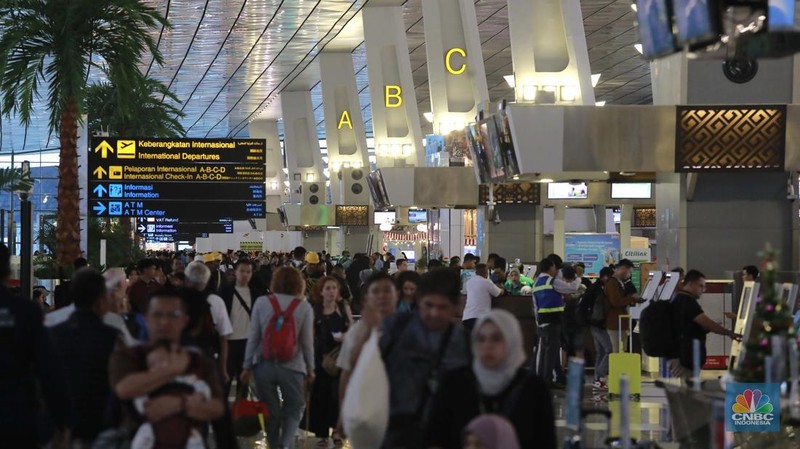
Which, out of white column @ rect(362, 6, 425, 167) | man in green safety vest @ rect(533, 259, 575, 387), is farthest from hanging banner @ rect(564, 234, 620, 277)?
man in green safety vest @ rect(533, 259, 575, 387)

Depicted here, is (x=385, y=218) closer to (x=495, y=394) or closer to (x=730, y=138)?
(x=730, y=138)

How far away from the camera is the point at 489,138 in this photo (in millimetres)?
21453

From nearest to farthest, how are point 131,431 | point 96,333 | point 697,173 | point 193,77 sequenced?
point 131,431
point 96,333
point 697,173
point 193,77

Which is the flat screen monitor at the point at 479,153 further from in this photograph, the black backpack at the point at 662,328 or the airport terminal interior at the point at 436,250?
the black backpack at the point at 662,328

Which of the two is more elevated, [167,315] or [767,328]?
[167,315]

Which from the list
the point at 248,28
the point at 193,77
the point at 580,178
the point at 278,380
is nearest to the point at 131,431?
the point at 278,380

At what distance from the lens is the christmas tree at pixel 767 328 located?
9109mm

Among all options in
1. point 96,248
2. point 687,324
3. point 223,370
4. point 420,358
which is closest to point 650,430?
point 687,324

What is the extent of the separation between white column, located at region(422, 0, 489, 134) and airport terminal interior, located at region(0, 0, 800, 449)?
63 mm

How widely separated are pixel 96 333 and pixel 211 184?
59.4ft

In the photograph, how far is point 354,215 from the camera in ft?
149

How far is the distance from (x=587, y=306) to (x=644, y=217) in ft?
97.4

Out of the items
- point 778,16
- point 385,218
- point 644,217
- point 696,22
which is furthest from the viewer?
point 644,217

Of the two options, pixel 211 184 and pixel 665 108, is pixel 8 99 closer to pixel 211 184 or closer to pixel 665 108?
pixel 211 184
